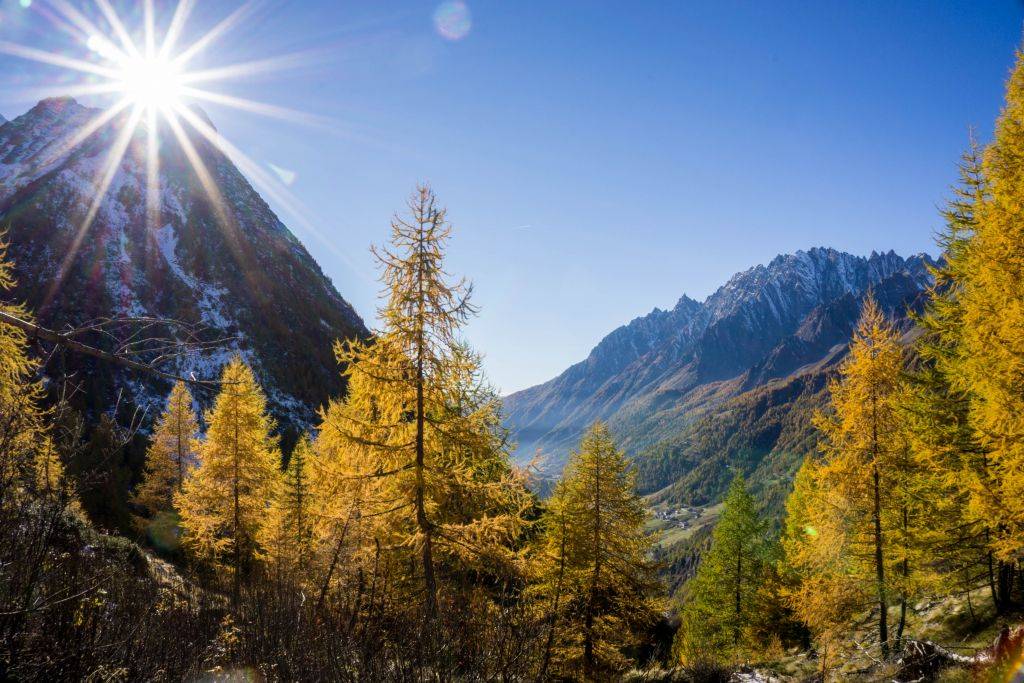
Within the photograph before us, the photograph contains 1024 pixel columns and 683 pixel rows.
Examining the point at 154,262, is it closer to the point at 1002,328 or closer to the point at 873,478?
the point at 873,478

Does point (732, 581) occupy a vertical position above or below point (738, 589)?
above

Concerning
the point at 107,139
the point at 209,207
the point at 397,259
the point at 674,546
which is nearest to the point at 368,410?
the point at 397,259

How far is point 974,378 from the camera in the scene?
968cm

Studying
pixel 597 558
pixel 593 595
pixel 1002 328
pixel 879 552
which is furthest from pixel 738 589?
pixel 1002 328

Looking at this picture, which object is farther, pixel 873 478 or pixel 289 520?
pixel 289 520

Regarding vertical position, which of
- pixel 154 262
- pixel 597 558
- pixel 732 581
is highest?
pixel 154 262

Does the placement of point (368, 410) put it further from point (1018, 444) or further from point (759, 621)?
point (759, 621)

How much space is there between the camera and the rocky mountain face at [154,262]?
68.3 meters

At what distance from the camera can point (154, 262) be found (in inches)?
3103

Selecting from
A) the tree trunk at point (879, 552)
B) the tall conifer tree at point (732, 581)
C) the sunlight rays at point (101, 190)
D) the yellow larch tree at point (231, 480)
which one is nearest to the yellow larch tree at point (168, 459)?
the yellow larch tree at point (231, 480)

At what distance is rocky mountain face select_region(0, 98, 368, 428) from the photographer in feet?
224

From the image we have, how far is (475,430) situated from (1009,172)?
12.6 metres

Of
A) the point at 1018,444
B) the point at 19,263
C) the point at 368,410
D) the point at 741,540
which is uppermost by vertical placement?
the point at 19,263

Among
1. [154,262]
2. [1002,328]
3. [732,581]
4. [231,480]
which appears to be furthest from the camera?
[154,262]
